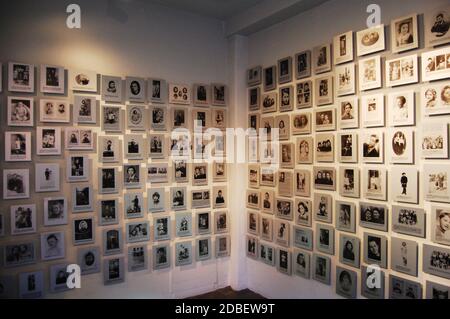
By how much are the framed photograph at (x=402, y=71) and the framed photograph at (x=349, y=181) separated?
555mm

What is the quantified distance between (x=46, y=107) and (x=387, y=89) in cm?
216

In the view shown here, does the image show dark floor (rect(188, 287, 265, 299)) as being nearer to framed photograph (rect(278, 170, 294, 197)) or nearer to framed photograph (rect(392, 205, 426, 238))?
framed photograph (rect(278, 170, 294, 197))

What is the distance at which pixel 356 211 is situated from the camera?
207 centimetres

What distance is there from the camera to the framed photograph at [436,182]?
5.41ft

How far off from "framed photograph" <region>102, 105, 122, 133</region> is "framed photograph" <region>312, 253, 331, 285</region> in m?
1.71

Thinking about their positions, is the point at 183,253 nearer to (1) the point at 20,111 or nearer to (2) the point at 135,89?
(2) the point at 135,89

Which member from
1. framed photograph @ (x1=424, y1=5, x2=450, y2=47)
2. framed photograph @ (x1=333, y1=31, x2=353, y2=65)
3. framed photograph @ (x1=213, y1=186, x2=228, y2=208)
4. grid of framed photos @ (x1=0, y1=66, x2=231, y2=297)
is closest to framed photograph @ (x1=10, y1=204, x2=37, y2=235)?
grid of framed photos @ (x1=0, y1=66, x2=231, y2=297)

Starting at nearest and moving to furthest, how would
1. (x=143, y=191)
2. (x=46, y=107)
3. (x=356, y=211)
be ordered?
(x=356, y=211) < (x=46, y=107) < (x=143, y=191)

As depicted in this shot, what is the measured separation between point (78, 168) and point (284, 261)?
169cm

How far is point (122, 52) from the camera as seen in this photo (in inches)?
98.8

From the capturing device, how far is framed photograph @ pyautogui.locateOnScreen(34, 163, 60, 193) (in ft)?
7.22

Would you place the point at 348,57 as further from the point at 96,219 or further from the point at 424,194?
the point at 96,219

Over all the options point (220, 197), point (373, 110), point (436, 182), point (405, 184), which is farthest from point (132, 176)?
point (436, 182)
